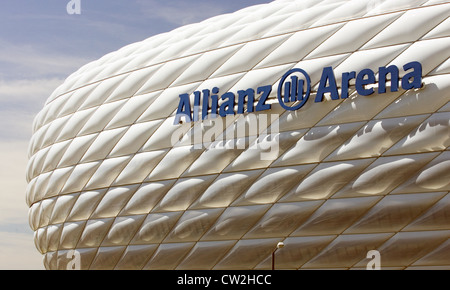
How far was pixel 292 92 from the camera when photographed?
61.9 ft

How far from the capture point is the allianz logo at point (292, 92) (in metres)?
17.2

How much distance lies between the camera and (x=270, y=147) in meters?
18.7

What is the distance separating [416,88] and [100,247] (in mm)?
11512

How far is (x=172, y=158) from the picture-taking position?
68.2 feet

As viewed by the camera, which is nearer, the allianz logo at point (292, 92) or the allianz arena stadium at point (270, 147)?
the allianz arena stadium at point (270, 147)

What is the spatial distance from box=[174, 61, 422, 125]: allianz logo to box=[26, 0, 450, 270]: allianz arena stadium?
4 cm

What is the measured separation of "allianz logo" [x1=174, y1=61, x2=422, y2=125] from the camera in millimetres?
17234

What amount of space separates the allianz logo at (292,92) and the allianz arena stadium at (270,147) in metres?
0.04

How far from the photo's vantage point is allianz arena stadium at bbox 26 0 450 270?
16.8 metres

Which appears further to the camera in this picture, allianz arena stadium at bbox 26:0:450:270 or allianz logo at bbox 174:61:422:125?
allianz logo at bbox 174:61:422:125

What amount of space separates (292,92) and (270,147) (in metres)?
1.62

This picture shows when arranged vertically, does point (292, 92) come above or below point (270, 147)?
above

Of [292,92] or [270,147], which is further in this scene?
[292,92]
